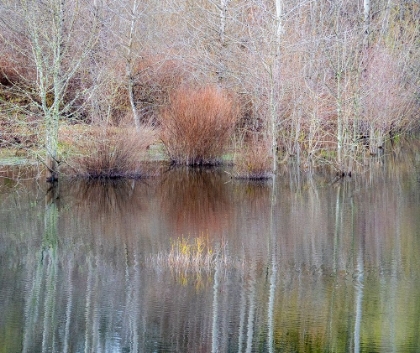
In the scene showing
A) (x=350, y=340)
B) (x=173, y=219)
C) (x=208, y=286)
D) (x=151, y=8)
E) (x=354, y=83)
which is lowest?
(x=350, y=340)

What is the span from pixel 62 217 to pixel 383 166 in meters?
11.0

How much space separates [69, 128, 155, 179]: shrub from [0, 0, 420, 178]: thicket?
0.07 metres

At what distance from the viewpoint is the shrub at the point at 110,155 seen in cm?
1850

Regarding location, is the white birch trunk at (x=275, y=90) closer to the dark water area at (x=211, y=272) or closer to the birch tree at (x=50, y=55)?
the dark water area at (x=211, y=272)

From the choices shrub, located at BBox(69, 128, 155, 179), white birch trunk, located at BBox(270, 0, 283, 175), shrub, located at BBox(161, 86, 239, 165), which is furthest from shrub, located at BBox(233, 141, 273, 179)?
shrub, located at BBox(161, 86, 239, 165)

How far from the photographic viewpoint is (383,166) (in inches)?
889

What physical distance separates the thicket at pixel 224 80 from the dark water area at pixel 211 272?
2899 mm

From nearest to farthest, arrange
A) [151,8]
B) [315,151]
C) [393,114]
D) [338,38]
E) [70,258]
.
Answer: [70,258] → [338,38] → [315,151] → [393,114] → [151,8]

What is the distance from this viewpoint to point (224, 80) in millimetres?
25969

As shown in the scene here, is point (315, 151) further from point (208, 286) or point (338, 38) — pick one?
point (208, 286)

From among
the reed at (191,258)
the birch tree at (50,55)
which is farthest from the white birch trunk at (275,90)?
the reed at (191,258)

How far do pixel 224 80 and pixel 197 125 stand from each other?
4.60m

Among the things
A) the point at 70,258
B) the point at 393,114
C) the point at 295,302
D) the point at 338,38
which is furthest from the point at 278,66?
the point at 295,302

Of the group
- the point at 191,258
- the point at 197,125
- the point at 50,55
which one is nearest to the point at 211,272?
the point at 191,258
